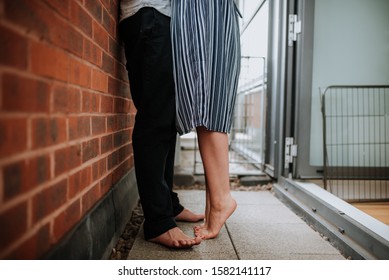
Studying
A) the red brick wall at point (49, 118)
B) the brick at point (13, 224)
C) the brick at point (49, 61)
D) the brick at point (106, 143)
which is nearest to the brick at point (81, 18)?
the red brick wall at point (49, 118)

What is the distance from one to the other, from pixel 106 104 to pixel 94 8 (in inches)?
12.4

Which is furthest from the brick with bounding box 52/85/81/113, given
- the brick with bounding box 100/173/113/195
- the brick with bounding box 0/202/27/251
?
the brick with bounding box 100/173/113/195

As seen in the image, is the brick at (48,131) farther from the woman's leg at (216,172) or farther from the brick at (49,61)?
the woman's leg at (216,172)

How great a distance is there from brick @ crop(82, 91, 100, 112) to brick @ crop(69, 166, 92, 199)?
0.55ft

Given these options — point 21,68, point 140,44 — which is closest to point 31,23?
point 21,68

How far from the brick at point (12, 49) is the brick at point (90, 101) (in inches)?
13.0

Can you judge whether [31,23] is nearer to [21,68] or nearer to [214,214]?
[21,68]

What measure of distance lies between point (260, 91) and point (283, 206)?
1301 mm

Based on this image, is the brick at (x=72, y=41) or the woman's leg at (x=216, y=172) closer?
the brick at (x=72, y=41)

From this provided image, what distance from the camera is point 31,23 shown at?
23.3 inches

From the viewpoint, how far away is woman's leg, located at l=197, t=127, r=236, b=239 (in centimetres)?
125

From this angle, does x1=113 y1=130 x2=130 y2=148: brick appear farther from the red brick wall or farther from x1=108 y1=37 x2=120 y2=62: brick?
x1=108 y1=37 x2=120 y2=62: brick

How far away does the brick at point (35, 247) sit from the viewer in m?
0.57

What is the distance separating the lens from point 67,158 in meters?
0.78
